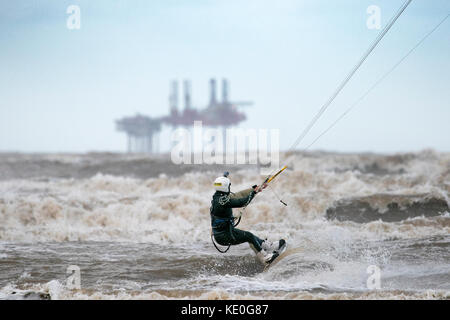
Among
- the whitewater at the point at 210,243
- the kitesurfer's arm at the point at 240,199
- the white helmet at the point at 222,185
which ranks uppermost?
the white helmet at the point at 222,185

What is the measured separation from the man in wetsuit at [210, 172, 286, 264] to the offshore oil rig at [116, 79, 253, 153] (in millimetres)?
50867

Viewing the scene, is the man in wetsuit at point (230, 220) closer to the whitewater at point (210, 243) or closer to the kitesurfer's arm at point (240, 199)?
the kitesurfer's arm at point (240, 199)

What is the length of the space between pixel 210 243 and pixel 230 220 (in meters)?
2.75

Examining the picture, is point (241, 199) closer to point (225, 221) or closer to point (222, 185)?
point (222, 185)

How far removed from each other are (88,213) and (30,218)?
4.13ft

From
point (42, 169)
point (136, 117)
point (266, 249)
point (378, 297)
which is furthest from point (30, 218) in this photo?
point (136, 117)

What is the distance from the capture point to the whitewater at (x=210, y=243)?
6449mm

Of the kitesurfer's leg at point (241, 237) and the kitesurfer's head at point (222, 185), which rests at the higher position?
the kitesurfer's head at point (222, 185)

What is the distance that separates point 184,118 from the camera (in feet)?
216

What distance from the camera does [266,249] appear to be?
7.45m

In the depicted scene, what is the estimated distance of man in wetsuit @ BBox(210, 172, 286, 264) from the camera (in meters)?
6.90

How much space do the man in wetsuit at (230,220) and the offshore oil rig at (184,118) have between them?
50867 millimetres

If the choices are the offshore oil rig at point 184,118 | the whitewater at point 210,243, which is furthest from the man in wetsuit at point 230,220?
the offshore oil rig at point 184,118
